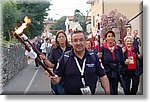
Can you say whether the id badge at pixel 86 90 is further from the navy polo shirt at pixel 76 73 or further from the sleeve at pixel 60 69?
the sleeve at pixel 60 69

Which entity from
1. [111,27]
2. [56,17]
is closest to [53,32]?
[56,17]

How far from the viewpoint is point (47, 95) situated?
5398mm

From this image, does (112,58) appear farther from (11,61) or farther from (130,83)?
(11,61)

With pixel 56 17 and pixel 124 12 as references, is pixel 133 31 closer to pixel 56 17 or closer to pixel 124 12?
pixel 124 12

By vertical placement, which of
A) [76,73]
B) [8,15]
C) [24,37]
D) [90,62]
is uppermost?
[8,15]

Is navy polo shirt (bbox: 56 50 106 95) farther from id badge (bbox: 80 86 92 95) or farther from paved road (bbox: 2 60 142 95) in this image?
paved road (bbox: 2 60 142 95)

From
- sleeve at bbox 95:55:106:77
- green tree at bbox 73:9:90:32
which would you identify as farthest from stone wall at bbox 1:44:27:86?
sleeve at bbox 95:55:106:77

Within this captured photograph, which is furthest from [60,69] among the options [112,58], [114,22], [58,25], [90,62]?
[114,22]

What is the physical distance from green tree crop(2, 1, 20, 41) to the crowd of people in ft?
1.00

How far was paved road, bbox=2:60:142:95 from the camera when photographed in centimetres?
539

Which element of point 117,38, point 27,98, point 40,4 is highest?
point 40,4

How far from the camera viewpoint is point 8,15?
540 centimetres

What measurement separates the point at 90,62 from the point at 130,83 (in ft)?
1.62

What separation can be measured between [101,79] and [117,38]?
451mm
